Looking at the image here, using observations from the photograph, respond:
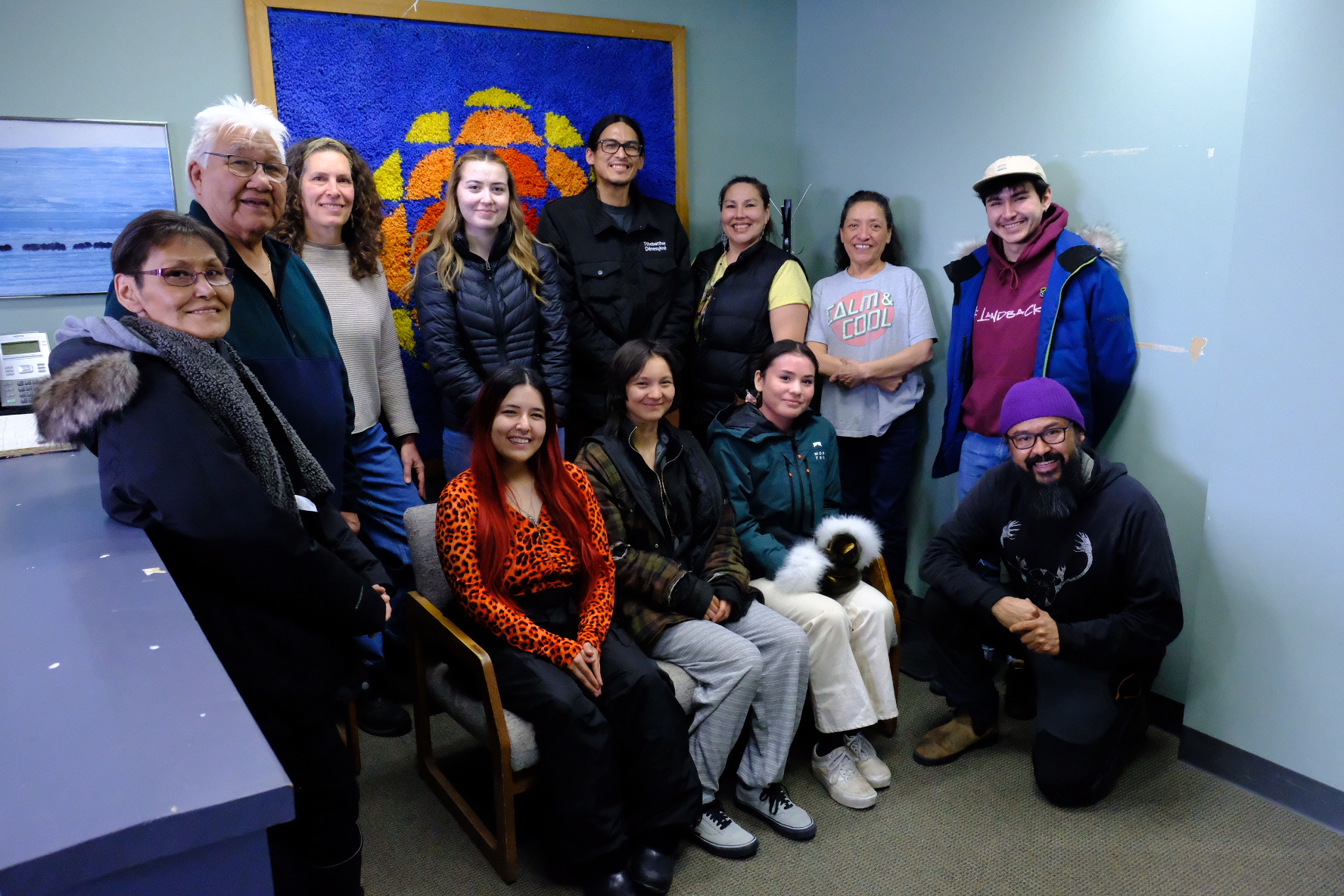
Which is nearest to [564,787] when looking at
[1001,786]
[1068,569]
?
[1001,786]

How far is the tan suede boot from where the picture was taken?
7.98 feet

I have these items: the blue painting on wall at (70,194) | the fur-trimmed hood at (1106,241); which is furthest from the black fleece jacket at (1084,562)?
the blue painting on wall at (70,194)

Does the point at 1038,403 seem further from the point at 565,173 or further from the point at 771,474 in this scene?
the point at 565,173

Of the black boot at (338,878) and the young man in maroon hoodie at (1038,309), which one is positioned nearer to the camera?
the black boot at (338,878)

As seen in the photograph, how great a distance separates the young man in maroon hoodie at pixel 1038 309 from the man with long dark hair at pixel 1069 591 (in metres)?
0.33

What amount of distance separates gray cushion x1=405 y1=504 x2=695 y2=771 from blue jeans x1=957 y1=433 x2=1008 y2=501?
1192mm

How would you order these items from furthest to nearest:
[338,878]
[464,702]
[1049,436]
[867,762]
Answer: [867,762]
[1049,436]
[464,702]
[338,878]

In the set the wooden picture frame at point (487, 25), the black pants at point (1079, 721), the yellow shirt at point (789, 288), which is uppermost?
the wooden picture frame at point (487, 25)

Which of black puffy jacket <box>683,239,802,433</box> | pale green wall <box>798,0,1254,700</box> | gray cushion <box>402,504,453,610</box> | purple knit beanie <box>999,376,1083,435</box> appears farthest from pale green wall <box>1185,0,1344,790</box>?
gray cushion <box>402,504,453,610</box>

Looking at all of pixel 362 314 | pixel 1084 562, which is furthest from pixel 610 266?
pixel 1084 562

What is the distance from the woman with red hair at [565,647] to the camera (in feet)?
6.15

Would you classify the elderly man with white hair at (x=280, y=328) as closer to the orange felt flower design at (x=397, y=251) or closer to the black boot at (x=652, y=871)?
the black boot at (x=652, y=871)

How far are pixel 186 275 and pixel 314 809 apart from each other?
2.88ft

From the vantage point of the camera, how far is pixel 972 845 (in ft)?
6.83
